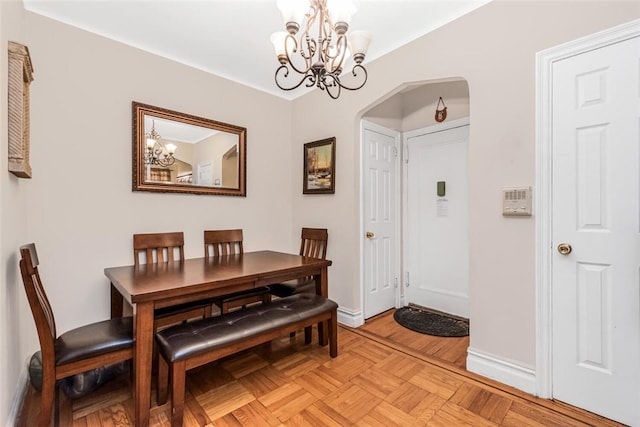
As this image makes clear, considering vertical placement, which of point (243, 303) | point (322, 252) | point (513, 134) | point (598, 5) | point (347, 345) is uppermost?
point (598, 5)

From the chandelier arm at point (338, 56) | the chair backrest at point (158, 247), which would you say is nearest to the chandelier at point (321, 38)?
the chandelier arm at point (338, 56)

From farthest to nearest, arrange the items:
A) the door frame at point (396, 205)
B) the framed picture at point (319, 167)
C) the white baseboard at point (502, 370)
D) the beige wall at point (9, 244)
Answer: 1. the framed picture at point (319, 167)
2. the door frame at point (396, 205)
3. the white baseboard at point (502, 370)
4. the beige wall at point (9, 244)

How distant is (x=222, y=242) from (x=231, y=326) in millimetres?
1253

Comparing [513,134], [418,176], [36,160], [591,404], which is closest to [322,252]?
[418,176]

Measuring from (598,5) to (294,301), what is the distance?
264 cm

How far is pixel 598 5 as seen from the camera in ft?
5.11

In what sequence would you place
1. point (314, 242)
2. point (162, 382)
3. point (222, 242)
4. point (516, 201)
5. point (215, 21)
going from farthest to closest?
1. point (314, 242)
2. point (222, 242)
3. point (215, 21)
4. point (516, 201)
5. point (162, 382)

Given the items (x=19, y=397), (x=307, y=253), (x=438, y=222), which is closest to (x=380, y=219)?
(x=438, y=222)

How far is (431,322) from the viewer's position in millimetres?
2898

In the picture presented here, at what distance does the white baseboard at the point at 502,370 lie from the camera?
1783 millimetres

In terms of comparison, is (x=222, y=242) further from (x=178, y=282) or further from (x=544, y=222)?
(x=544, y=222)

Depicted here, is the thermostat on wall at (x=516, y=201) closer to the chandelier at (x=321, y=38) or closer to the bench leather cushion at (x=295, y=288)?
the chandelier at (x=321, y=38)

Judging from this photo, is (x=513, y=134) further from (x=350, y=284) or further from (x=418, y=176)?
(x=350, y=284)

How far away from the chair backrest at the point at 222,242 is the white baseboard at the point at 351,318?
4.12 ft
